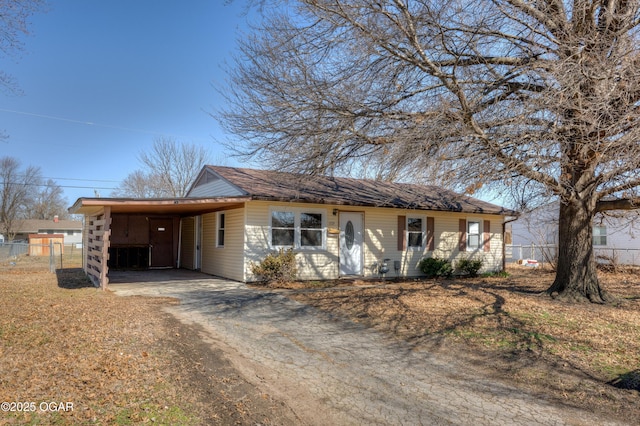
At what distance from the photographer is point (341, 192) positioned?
579 inches

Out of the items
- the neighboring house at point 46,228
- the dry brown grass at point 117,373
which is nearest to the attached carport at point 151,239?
the dry brown grass at point 117,373

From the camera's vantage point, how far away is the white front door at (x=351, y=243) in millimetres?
14055

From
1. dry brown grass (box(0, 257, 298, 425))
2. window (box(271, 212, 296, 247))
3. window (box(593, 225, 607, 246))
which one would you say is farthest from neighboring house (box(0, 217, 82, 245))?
window (box(593, 225, 607, 246))

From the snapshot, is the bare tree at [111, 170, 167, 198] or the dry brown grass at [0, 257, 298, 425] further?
the bare tree at [111, 170, 167, 198]

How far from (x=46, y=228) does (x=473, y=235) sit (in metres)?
53.1

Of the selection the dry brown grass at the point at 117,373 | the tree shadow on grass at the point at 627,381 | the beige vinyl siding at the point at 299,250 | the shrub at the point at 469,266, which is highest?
the beige vinyl siding at the point at 299,250

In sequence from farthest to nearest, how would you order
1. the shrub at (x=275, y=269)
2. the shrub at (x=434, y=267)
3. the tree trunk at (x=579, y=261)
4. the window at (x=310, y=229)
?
the shrub at (x=434, y=267) < the window at (x=310, y=229) < the shrub at (x=275, y=269) < the tree trunk at (x=579, y=261)

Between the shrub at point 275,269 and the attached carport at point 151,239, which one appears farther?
the attached carport at point 151,239

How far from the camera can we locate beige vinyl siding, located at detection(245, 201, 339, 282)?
12312mm

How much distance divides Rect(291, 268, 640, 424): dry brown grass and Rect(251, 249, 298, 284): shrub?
134 cm

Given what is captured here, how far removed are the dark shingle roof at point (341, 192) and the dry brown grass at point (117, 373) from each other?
5.53m

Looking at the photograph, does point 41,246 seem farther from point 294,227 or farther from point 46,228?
point 46,228

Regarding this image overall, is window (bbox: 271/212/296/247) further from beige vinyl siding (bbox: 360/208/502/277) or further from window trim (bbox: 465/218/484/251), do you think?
window trim (bbox: 465/218/484/251)

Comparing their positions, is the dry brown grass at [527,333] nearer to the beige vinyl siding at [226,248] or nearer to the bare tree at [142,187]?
the beige vinyl siding at [226,248]
